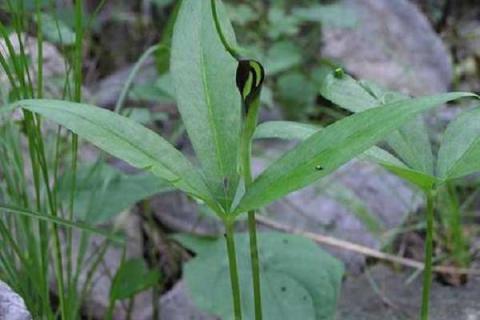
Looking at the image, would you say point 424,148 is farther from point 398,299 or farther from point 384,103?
point 398,299

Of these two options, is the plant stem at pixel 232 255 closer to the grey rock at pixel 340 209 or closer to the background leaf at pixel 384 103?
the background leaf at pixel 384 103

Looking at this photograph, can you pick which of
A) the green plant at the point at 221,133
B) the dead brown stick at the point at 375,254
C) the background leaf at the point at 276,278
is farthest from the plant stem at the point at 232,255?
the dead brown stick at the point at 375,254

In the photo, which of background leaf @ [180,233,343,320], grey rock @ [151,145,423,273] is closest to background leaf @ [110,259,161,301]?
background leaf @ [180,233,343,320]

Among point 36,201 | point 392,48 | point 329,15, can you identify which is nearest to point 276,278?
point 36,201

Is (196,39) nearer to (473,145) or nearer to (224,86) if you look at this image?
(224,86)

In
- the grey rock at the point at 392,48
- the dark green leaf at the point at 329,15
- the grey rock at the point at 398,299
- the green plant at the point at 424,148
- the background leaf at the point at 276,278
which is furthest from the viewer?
the grey rock at the point at 392,48

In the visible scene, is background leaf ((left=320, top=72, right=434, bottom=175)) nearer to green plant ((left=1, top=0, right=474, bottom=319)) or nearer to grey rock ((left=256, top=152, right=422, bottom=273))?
green plant ((left=1, top=0, right=474, bottom=319))
